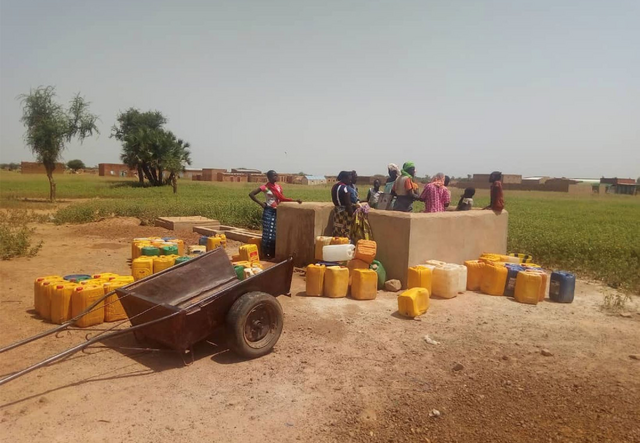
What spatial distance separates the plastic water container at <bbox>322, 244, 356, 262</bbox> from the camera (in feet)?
25.0

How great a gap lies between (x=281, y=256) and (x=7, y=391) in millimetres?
5995

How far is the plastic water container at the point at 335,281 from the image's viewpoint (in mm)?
6961

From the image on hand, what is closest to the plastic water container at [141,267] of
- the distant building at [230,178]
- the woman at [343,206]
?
the woman at [343,206]

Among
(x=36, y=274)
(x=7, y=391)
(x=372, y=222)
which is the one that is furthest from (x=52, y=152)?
(x=7, y=391)

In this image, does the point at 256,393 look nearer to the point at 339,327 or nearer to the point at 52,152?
the point at 339,327

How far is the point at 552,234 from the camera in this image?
13555mm

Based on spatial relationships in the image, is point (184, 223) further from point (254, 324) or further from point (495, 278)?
point (254, 324)

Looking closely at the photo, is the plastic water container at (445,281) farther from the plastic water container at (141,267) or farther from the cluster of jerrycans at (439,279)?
the plastic water container at (141,267)

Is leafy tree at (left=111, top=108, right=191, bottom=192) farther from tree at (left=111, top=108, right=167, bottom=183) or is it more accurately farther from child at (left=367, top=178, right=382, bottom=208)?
child at (left=367, top=178, right=382, bottom=208)

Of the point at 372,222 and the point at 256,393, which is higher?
the point at 372,222

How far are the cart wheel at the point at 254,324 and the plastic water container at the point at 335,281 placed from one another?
210 centimetres

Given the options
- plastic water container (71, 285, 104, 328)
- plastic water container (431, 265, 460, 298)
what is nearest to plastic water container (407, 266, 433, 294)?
plastic water container (431, 265, 460, 298)

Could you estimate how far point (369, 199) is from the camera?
10898 mm

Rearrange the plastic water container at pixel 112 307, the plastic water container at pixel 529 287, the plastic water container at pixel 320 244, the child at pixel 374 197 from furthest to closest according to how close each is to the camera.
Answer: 1. the child at pixel 374 197
2. the plastic water container at pixel 320 244
3. the plastic water container at pixel 529 287
4. the plastic water container at pixel 112 307
